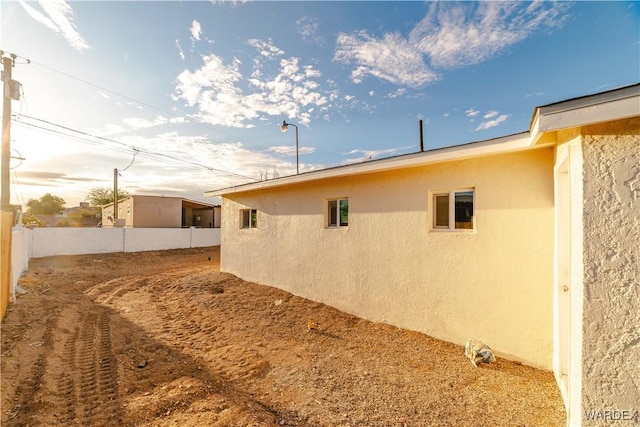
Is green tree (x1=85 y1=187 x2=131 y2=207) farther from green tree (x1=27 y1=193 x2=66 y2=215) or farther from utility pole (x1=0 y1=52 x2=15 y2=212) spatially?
utility pole (x1=0 y1=52 x2=15 y2=212)

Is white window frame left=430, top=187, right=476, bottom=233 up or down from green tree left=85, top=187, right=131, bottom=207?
down

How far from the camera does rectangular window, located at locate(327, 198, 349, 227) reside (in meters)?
6.60

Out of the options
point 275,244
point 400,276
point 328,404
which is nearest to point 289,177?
point 275,244

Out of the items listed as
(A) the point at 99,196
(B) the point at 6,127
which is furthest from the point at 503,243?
(A) the point at 99,196

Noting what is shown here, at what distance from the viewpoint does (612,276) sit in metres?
2.15

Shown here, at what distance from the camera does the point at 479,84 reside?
798 centimetres

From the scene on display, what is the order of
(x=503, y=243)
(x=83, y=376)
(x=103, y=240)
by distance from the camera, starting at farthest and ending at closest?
(x=103, y=240)
(x=503, y=243)
(x=83, y=376)

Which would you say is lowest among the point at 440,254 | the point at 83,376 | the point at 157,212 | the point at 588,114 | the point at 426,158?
the point at 83,376

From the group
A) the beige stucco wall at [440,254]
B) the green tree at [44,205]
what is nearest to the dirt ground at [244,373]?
the beige stucco wall at [440,254]

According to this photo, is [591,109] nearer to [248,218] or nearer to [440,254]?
[440,254]

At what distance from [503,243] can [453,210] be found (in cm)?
91

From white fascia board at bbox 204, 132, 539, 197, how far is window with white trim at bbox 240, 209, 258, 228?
7.54 ft

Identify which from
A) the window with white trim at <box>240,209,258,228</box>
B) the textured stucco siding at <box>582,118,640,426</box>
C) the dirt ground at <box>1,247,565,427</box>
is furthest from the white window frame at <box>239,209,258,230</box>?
the textured stucco siding at <box>582,118,640,426</box>

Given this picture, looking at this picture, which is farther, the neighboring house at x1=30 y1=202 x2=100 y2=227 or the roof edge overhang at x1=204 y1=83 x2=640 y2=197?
the neighboring house at x1=30 y1=202 x2=100 y2=227
